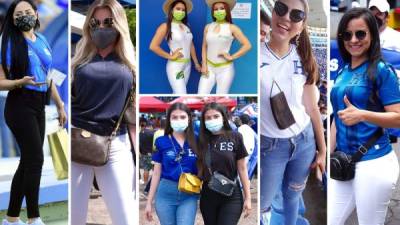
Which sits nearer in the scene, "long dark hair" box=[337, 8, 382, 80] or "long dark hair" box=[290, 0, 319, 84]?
"long dark hair" box=[337, 8, 382, 80]

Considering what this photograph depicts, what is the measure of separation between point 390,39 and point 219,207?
175cm

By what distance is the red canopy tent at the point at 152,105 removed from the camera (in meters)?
3.70

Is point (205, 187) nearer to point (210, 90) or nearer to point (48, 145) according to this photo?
point (210, 90)

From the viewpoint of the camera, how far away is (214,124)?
3.70 m

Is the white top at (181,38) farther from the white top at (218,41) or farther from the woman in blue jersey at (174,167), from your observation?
the woman in blue jersey at (174,167)

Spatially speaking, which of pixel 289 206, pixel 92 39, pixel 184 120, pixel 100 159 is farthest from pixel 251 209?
pixel 92 39

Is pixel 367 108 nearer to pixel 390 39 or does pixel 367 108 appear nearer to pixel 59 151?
pixel 390 39

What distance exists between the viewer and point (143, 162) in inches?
147

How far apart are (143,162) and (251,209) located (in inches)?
32.6

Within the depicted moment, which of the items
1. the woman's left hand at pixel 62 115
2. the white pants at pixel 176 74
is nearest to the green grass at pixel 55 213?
the woman's left hand at pixel 62 115

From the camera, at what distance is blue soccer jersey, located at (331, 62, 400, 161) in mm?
3625

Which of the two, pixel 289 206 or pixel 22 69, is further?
pixel 289 206

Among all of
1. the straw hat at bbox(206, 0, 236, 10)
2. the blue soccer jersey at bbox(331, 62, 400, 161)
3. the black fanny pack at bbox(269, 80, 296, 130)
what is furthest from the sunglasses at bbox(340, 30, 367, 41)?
the straw hat at bbox(206, 0, 236, 10)

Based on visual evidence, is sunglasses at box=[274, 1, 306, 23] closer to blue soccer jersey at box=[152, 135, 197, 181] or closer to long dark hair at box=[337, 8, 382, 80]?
long dark hair at box=[337, 8, 382, 80]
